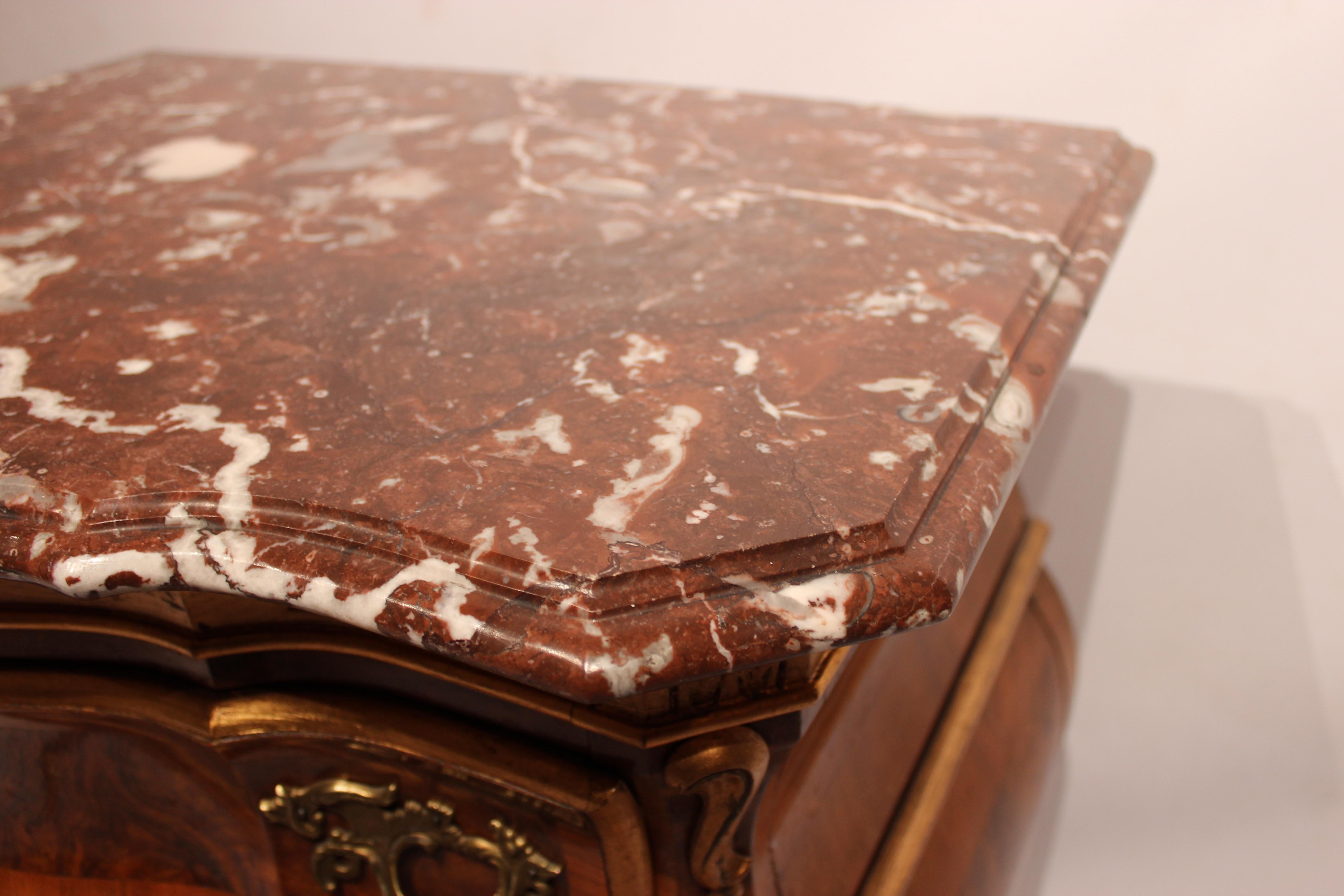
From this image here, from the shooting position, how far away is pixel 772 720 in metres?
0.58

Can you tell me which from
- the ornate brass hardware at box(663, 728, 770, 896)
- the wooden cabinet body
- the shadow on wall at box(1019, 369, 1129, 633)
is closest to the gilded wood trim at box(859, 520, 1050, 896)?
the wooden cabinet body

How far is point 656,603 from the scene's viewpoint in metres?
0.45

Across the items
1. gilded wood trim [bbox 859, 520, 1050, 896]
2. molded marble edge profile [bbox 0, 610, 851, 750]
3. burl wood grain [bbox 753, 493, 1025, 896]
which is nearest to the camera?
molded marble edge profile [bbox 0, 610, 851, 750]

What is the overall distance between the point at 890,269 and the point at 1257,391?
0.80 metres

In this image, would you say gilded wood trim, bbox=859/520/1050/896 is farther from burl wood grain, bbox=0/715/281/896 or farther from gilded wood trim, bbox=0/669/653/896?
burl wood grain, bbox=0/715/281/896

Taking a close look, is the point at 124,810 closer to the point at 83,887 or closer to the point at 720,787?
the point at 83,887

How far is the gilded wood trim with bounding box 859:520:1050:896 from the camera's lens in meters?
0.80

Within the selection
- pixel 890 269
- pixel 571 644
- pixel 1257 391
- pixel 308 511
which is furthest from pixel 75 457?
pixel 1257 391

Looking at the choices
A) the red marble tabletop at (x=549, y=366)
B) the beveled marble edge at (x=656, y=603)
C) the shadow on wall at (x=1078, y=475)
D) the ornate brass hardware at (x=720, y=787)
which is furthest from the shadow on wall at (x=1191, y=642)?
the beveled marble edge at (x=656, y=603)

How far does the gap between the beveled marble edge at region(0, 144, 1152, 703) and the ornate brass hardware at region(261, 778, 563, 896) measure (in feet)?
0.67

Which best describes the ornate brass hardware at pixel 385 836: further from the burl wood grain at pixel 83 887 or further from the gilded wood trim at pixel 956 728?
the gilded wood trim at pixel 956 728

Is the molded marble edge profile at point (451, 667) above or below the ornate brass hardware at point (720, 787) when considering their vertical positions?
above

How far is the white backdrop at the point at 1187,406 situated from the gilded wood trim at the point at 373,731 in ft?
3.15

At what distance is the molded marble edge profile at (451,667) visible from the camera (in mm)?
553
